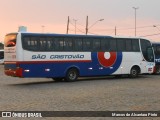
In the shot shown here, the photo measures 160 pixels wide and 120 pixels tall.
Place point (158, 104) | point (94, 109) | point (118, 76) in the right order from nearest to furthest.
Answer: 1. point (94, 109)
2. point (158, 104)
3. point (118, 76)

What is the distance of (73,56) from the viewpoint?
83.9ft

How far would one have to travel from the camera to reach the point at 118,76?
99.5 ft

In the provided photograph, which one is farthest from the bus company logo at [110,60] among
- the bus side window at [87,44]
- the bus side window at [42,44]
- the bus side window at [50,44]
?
the bus side window at [42,44]

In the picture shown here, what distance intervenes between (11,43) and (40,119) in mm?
13445

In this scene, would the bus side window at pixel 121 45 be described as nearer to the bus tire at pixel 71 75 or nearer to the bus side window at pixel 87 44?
the bus side window at pixel 87 44

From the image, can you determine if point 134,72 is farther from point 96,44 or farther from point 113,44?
point 96,44

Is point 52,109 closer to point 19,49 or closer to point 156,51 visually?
point 19,49

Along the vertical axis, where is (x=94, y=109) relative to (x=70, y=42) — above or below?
below

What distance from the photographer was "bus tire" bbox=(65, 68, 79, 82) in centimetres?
2539

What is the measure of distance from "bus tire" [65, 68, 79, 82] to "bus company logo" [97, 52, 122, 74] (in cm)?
223

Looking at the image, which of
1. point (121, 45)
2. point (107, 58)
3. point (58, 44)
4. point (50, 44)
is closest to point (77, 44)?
point (58, 44)

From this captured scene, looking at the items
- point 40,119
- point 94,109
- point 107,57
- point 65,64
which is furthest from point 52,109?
point 107,57

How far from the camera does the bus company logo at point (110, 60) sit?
27359 millimetres

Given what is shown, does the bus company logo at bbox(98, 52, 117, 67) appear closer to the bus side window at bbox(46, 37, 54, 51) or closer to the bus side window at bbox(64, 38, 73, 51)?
the bus side window at bbox(64, 38, 73, 51)
